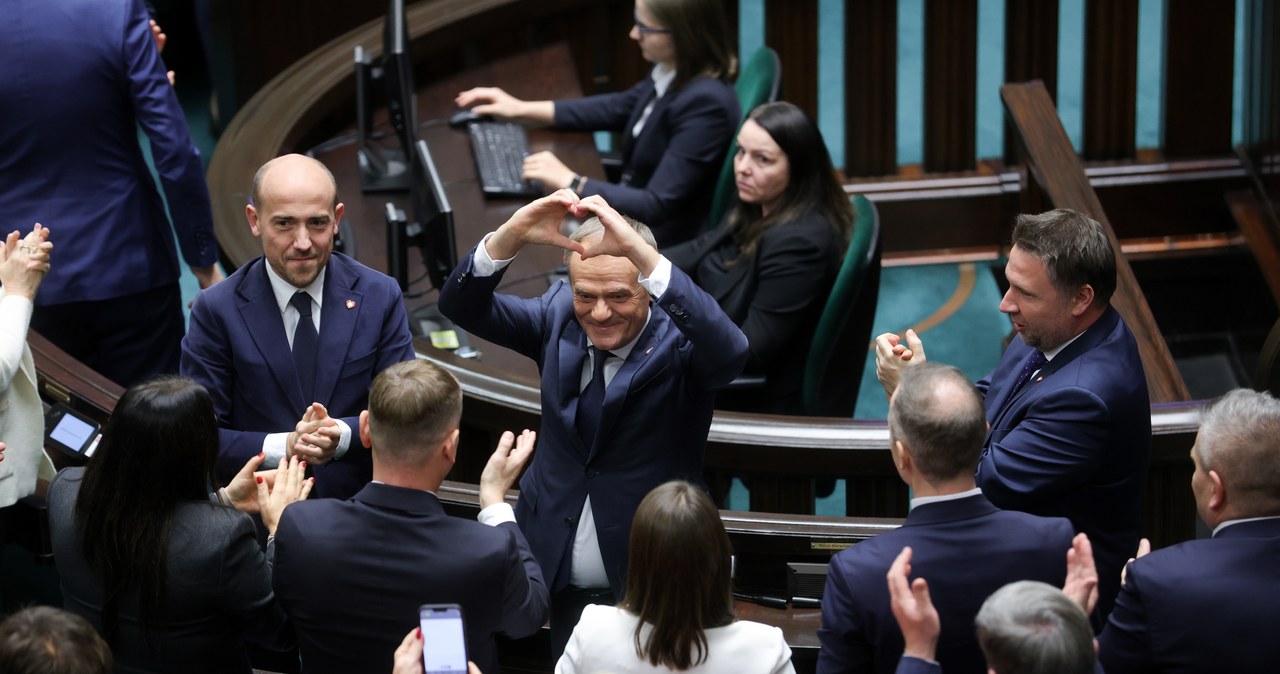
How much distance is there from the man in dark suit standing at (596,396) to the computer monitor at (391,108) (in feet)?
5.39

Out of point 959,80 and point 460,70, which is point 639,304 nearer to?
point 460,70

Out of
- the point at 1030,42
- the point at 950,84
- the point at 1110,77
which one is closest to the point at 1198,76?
the point at 1110,77

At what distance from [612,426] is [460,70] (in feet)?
9.57

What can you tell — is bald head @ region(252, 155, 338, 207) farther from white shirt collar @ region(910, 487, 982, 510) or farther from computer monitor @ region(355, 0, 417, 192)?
computer monitor @ region(355, 0, 417, 192)

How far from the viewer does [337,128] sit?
4859 millimetres

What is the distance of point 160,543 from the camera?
2.13 meters

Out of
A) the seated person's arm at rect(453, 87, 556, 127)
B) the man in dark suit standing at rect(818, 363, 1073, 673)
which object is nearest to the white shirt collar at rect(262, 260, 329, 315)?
the man in dark suit standing at rect(818, 363, 1073, 673)

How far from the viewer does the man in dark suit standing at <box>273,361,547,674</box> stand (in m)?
2.07

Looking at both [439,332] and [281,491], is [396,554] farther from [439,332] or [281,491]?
[439,332]

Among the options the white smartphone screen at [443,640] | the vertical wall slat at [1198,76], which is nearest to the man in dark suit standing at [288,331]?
the white smartphone screen at [443,640]

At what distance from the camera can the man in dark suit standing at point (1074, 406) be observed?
8.03 feet

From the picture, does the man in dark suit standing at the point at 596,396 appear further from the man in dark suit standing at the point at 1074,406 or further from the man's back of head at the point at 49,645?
the man's back of head at the point at 49,645

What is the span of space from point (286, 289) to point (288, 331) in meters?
0.07

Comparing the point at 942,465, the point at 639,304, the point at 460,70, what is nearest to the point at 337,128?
the point at 460,70
